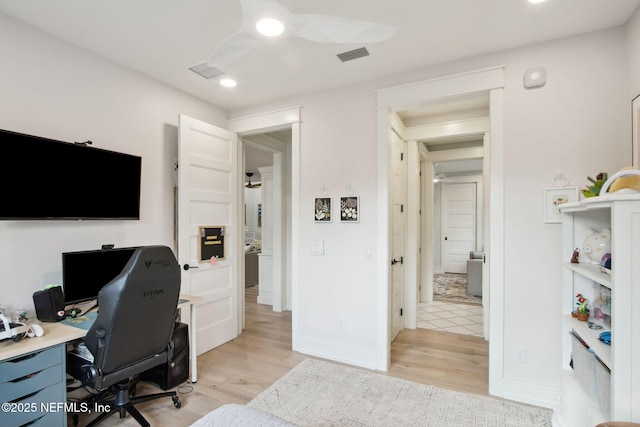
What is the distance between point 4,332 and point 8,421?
44 cm

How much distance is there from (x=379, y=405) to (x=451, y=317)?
2.68 metres

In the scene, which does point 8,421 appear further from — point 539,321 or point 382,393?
point 539,321

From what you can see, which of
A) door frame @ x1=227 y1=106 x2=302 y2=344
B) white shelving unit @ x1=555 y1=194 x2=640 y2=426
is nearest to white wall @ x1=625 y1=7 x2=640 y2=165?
white shelving unit @ x1=555 y1=194 x2=640 y2=426

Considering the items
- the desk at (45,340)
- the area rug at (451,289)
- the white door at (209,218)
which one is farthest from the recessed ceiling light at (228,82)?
the area rug at (451,289)

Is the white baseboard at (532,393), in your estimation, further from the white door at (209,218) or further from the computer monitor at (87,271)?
the computer monitor at (87,271)

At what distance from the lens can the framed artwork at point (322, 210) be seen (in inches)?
129

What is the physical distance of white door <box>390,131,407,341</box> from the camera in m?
3.58

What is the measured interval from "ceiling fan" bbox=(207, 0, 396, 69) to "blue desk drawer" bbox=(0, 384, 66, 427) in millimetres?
2142

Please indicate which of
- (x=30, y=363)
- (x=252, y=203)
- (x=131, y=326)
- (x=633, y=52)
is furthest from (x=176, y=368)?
(x=252, y=203)

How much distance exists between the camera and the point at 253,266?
706cm

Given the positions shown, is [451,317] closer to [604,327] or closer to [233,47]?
[604,327]

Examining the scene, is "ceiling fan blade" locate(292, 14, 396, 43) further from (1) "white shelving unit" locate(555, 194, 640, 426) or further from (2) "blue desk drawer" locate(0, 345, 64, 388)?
(2) "blue desk drawer" locate(0, 345, 64, 388)

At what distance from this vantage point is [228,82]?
3135mm

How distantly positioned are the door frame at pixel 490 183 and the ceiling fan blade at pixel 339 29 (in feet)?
4.39
